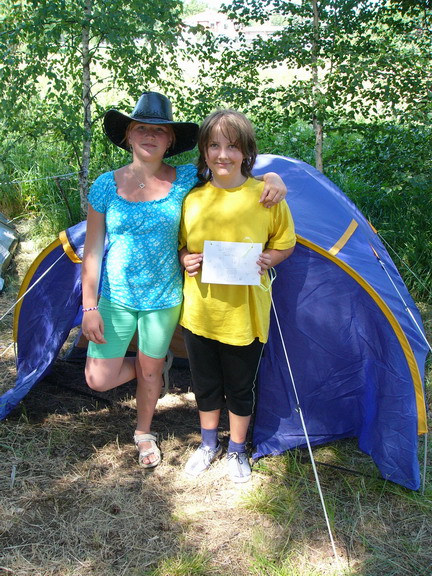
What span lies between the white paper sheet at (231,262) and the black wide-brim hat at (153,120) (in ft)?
1.66

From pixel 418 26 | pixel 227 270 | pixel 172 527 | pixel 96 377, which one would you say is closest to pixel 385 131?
pixel 418 26

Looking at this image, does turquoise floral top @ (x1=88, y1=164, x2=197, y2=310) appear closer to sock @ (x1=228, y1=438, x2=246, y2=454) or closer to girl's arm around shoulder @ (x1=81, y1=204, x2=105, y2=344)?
girl's arm around shoulder @ (x1=81, y1=204, x2=105, y2=344)

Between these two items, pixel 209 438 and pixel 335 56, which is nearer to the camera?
pixel 209 438

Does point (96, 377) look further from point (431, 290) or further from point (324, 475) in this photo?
point (431, 290)

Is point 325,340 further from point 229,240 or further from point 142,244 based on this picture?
point 142,244

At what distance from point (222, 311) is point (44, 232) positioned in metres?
3.62

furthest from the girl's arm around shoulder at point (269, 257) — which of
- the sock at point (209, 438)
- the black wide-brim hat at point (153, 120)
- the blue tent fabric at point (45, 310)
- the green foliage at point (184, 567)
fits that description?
the green foliage at point (184, 567)

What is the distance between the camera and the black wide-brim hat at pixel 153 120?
224 cm

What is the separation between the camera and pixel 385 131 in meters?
4.49

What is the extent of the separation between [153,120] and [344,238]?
1062 mm

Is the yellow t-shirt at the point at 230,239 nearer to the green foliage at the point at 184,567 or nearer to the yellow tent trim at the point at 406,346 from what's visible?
the yellow tent trim at the point at 406,346

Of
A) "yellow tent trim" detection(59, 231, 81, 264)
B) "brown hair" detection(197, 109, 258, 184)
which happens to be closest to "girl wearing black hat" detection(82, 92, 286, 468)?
"brown hair" detection(197, 109, 258, 184)

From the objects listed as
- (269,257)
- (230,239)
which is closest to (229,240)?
(230,239)

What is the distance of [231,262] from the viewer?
2.16m
